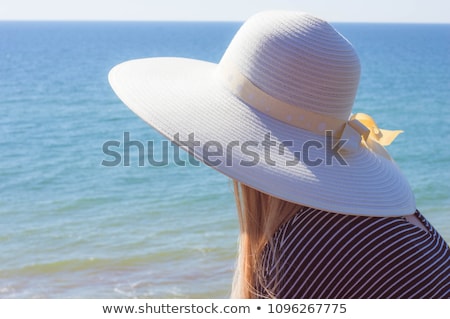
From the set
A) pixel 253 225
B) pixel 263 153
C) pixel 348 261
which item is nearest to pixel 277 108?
pixel 263 153

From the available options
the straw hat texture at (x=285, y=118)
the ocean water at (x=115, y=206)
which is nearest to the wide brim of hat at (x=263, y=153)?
the straw hat texture at (x=285, y=118)

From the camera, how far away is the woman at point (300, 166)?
1.42 metres

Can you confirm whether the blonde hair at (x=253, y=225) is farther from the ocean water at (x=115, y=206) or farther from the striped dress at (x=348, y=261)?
the ocean water at (x=115, y=206)

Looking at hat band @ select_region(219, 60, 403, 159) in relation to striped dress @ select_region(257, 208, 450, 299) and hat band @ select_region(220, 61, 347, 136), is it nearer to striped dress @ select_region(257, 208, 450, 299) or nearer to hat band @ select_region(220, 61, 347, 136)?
hat band @ select_region(220, 61, 347, 136)

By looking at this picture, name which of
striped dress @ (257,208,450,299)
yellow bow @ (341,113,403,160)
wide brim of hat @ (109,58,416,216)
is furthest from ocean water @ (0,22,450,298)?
striped dress @ (257,208,450,299)

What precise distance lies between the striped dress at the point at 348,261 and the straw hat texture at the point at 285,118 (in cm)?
5

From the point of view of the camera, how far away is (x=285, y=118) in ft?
5.19

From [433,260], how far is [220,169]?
49 cm

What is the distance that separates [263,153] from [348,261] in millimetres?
301

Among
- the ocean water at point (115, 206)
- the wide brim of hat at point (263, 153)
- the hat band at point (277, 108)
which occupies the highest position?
the hat band at point (277, 108)

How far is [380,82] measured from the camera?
2280 cm

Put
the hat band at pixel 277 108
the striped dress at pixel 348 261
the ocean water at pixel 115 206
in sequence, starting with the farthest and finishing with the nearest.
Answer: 1. the ocean water at pixel 115 206
2. the hat band at pixel 277 108
3. the striped dress at pixel 348 261

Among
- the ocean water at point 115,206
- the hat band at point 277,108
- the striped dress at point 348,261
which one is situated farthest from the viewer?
the ocean water at point 115,206
